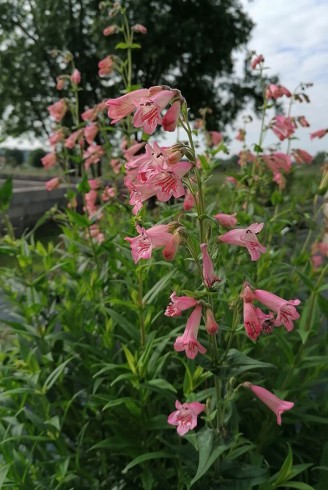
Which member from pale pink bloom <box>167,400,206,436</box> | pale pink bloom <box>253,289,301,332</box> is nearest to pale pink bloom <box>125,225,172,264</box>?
pale pink bloom <box>253,289,301,332</box>

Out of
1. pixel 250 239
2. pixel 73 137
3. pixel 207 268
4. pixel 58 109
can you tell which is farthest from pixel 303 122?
pixel 207 268

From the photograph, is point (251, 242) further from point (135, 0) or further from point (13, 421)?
point (135, 0)

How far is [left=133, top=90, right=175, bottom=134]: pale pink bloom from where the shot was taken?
1103 millimetres

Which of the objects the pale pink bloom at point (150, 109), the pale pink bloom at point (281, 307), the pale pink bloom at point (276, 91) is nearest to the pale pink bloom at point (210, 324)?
the pale pink bloom at point (281, 307)

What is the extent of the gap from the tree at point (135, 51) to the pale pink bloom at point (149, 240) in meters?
14.0

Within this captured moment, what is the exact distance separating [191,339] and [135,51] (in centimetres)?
1487

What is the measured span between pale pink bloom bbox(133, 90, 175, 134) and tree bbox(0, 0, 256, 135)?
46.1 feet

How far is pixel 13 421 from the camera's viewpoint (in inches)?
75.5

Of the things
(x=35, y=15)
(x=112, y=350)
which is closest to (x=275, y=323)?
(x=112, y=350)

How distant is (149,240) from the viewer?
1243 millimetres

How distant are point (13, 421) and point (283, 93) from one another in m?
2.06

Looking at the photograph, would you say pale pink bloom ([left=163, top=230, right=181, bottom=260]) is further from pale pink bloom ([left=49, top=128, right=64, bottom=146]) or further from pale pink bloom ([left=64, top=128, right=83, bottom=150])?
pale pink bloom ([left=49, top=128, right=64, bottom=146])

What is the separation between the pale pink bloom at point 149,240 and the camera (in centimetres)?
124

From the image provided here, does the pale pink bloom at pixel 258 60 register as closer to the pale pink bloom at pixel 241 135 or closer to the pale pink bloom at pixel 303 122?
the pale pink bloom at pixel 303 122
